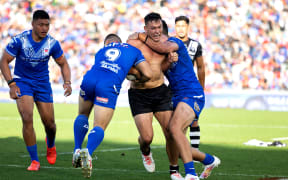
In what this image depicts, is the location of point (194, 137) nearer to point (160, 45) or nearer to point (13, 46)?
point (160, 45)

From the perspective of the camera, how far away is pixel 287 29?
1148 inches

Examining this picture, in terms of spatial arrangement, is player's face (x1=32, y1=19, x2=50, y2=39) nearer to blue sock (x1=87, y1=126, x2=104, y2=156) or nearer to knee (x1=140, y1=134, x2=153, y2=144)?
knee (x1=140, y1=134, x2=153, y2=144)

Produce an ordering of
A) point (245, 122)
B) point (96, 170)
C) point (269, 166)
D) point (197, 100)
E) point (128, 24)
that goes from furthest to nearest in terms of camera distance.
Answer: point (128, 24)
point (245, 122)
point (269, 166)
point (96, 170)
point (197, 100)

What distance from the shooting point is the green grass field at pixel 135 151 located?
7.83m

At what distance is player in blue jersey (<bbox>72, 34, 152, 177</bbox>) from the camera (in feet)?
21.5

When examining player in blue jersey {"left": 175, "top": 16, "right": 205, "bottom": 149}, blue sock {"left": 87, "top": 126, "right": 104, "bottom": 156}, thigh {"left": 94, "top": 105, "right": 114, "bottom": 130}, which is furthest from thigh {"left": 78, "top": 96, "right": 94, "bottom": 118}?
player in blue jersey {"left": 175, "top": 16, "right": 205, "bottom": 149}

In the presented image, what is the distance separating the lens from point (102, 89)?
6.59 m

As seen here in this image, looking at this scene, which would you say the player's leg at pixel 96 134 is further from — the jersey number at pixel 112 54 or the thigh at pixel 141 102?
the thigh at pixel 141 102

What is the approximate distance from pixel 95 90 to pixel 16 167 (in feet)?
7.72

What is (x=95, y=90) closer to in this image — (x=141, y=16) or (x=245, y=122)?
(x=245, y=122)

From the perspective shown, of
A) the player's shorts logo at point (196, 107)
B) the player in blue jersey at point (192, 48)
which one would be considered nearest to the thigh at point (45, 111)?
the player in blue jersey at point (192, 48)

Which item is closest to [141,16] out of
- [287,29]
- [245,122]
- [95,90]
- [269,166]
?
[287,29]

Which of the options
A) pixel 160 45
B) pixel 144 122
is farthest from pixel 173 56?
pixel 144 122

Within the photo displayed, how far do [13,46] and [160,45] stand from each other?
2451mm
